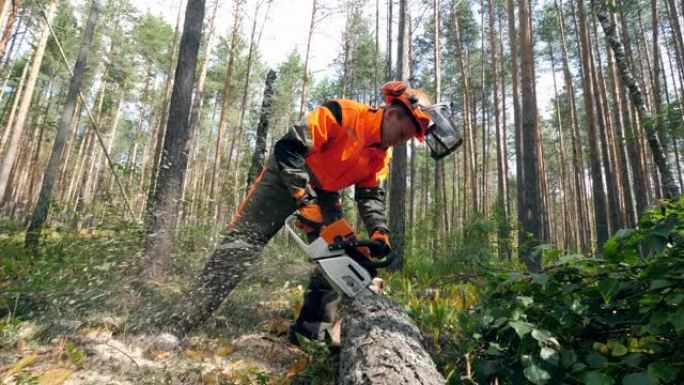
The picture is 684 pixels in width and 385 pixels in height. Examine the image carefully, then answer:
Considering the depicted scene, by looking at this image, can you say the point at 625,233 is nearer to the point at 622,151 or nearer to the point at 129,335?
the point at 129,335

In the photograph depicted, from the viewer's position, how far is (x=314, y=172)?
3299 mm

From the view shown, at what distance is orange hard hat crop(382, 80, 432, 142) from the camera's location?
9.83 ft

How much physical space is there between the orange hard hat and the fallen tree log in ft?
4.52

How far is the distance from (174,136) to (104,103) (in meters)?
27.6

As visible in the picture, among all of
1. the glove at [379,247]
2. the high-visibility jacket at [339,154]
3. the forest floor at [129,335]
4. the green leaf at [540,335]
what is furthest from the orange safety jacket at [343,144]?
the green leaf at [540,335]

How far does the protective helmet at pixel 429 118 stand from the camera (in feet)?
9.73

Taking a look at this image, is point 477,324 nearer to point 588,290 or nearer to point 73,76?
point 588,290

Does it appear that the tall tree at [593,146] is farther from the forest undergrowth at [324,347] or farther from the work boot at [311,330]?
the work boot at [311,330]

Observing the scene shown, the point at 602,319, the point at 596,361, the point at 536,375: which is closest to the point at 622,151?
the point at 602,319

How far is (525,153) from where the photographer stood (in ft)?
26.6

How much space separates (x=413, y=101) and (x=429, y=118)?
187 millimetres

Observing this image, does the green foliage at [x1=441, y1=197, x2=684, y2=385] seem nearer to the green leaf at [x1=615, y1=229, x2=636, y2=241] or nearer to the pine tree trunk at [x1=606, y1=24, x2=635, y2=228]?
the green leaf at [x1=615, y1=229, x2=636, y2=241]

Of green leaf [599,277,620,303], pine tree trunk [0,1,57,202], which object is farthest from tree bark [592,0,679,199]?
pine tree trunk [0,1,57,202]

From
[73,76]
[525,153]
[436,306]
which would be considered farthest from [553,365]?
[73,76]
